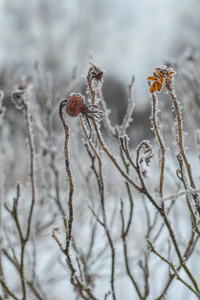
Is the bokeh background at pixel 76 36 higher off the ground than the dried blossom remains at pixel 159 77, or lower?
higher

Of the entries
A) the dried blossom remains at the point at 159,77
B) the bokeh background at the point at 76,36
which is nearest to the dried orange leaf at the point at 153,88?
the dried blossom remains at the point at 159,77

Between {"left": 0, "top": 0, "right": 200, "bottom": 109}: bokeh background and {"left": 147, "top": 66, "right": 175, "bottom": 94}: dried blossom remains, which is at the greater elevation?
{"left": 0, "top": 0, "right": 200, "bottom": 109}: bokeh background

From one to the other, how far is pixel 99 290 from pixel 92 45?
552 inches

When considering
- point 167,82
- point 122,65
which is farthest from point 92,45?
point 167,82

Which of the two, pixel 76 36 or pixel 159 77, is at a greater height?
pixel 76 36

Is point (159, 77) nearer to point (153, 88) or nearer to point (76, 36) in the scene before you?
point (153, 88)

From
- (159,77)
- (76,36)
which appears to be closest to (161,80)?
(159,77)

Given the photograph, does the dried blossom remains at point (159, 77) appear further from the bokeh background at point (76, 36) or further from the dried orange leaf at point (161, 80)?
the bokeh background at point (76, 36)

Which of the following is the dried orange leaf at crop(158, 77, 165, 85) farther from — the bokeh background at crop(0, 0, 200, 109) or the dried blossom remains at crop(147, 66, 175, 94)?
the bokeh background at crop(0, 0, 200, 109)

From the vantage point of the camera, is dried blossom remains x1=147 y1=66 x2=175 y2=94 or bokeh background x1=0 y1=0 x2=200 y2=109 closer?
dried blossom remains x1=147 y1=66 x2=175 y2=94

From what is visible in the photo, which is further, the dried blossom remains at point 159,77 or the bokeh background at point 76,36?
the bokeh background at point 76,36

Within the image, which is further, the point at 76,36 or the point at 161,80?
the point at 76,36

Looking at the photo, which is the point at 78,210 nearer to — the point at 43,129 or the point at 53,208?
the point at 53,208

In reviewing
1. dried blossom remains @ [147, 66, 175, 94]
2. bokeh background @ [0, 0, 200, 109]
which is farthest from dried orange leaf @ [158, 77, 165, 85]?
bokeh background @ [0, 0, 200, 109]
